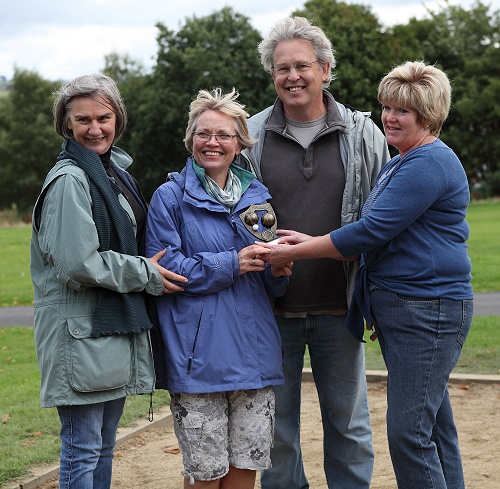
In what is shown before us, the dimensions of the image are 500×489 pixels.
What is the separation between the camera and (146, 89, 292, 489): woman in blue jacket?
3971mm

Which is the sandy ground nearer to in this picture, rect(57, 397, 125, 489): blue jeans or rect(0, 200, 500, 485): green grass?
rect(0, 200, 500, 485): green grass

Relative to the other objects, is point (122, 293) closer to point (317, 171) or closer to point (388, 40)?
point (317, 171)

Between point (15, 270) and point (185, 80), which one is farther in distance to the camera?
point (185, 80)

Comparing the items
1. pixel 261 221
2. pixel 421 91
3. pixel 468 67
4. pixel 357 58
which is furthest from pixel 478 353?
pixel 468 67

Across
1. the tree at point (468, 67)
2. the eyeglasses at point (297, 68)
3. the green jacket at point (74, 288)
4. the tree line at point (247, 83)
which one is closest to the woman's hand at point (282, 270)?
the green jacket at point (74, 288)

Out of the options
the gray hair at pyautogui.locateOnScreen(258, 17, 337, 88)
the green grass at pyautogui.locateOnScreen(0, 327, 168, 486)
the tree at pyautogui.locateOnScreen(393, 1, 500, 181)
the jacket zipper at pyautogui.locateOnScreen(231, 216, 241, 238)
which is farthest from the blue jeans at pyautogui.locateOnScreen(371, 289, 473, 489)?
the tree at pyautogui.locateOnScreen(393, 1, 500, 181)

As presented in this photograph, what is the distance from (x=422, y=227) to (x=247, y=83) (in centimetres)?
4120

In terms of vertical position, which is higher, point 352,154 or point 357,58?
point 357,58

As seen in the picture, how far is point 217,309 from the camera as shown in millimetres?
4016

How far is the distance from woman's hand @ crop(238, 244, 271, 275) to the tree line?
36825 millimetres

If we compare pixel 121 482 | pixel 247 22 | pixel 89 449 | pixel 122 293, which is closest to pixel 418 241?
pixel 122 293

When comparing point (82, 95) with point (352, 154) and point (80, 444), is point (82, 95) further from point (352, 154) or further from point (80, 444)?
point (80, 444)

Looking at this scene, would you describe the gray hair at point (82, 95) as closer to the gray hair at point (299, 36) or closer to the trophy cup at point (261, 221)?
the trophy cup at point (261, 221)

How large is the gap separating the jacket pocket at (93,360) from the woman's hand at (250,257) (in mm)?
653
